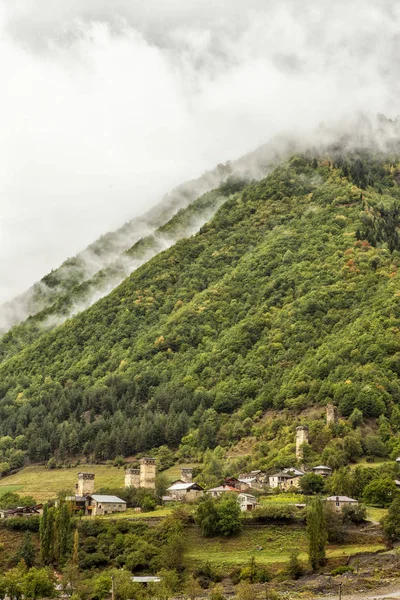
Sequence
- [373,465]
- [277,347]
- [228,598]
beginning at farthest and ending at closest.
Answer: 1. [277,347]
2. [373,465]
3. [228,598]

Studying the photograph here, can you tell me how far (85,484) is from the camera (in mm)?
135750

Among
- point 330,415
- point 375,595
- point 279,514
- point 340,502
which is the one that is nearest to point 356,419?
point 330,415

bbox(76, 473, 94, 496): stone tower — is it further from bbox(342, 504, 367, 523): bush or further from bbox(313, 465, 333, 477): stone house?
bbox(342, 504, 367, 523): bush

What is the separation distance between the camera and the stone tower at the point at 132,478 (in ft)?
459

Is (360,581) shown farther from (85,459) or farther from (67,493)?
(85,459)

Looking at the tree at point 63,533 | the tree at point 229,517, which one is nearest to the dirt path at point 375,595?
the tree at point 229,517

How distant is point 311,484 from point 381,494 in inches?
385

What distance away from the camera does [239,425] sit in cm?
16162

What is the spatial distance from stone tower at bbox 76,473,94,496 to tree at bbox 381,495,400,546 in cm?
4271

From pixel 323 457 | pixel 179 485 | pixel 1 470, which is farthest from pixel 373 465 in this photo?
pixel 1 470

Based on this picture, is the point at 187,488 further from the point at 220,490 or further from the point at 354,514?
the point at 354,514

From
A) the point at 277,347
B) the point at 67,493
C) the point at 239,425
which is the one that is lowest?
the point at 67,493

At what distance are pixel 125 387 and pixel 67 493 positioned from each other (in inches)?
2248

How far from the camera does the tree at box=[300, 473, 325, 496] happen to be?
12675cm
